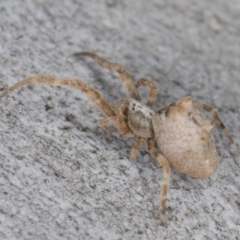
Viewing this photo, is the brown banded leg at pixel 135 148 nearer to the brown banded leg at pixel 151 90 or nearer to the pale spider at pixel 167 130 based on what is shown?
the pale spider at pixel 167 130

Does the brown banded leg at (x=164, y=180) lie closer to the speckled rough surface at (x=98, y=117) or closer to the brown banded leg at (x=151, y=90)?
the speckled rough surface at (x=98, y=117)

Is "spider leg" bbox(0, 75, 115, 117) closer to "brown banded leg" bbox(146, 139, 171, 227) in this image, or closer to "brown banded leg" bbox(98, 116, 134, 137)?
"brown banded leg" bbox(98, 116, 134, 137)

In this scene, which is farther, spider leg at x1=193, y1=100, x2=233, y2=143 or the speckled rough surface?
spider leg at x1=193, y1=100, x2=233, y2=143

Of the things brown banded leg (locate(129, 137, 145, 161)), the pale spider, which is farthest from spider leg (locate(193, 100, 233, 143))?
brown banded leg (locate(129, 137, 145, 161))

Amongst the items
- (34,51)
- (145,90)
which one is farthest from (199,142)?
(34,51)

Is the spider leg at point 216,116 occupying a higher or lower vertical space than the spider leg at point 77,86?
higher

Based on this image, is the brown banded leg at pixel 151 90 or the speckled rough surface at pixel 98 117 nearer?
the speckled rough surface at pixel 98 117

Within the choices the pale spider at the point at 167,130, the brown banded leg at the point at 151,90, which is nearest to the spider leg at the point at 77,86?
the pale spider at the point at 167,130

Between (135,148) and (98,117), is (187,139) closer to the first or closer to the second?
(135,148)
